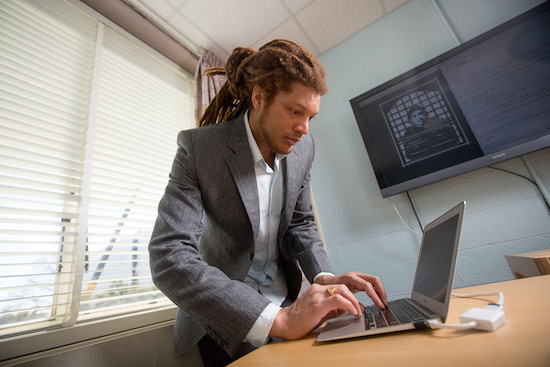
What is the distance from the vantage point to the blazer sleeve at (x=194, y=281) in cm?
57

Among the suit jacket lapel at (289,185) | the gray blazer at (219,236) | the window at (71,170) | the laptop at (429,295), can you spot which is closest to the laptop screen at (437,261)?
the laptop at (429,295)

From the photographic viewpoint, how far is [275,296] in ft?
3.22

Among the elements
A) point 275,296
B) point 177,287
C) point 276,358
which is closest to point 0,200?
point 177,287

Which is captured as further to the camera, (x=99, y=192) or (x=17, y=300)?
(x=99, y=192)

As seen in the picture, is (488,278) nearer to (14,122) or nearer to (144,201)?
(144,201)

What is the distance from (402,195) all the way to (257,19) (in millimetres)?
1727

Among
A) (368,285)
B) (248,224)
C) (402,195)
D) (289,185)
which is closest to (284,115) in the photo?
(289,185)

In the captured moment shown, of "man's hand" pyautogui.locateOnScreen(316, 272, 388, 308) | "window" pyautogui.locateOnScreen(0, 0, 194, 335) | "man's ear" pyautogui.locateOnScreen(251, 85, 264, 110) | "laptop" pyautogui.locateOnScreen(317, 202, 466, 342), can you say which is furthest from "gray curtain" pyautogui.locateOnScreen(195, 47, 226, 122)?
"laptop" pyautogui.locateOnScreen(317, 202, 466, 342)

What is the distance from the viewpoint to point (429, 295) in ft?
1.91

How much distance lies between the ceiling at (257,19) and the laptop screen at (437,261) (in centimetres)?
197

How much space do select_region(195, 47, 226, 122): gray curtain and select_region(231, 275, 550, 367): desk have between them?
1769mm

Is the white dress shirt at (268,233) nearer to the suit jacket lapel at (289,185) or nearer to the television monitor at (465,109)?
the suit jacket lapel at (289,185)

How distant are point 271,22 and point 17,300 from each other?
226 cm

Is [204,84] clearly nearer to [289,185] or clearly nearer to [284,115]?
[284,115]
